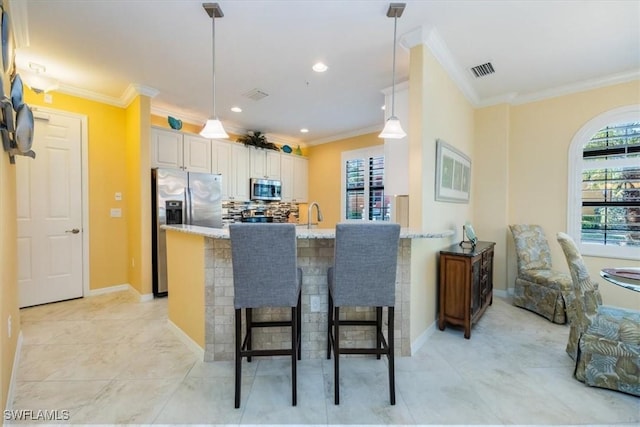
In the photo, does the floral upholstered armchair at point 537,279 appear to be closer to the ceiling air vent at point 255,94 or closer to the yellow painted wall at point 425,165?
the yellow painted wall at point 425,165

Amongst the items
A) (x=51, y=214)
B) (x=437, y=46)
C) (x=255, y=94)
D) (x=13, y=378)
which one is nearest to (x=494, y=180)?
(x=437, y=46)

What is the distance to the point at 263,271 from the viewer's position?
1710 millimetres

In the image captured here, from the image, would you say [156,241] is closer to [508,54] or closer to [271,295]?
[271,295]

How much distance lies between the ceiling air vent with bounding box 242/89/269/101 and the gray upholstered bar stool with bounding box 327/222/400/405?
260cm

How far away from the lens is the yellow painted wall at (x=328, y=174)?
5.53 m

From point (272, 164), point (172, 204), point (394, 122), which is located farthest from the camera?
point (272, 164)

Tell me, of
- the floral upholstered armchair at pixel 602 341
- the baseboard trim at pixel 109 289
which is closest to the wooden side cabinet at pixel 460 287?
the floral upholstered armchair at pixel 602 341

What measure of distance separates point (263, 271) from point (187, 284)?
1080 mm

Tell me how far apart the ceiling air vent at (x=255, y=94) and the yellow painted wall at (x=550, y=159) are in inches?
133

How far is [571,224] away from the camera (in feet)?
11.4

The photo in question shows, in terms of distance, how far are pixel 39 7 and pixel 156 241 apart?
2.53 m

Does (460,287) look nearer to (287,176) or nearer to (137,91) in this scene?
(287,176)

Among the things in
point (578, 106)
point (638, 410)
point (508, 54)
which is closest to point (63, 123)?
point (508, 54)

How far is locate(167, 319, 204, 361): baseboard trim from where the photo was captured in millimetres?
2250
